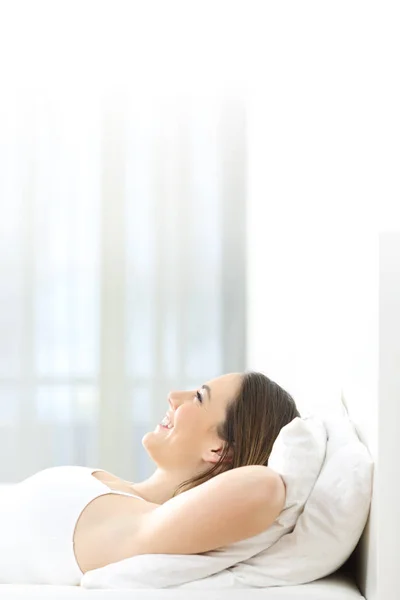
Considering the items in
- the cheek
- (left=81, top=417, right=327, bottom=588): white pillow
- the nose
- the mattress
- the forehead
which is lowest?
the mattress

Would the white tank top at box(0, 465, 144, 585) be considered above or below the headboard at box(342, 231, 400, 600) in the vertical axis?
below

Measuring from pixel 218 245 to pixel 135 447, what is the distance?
0.92m

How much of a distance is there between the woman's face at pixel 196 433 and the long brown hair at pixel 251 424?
0.05 feet

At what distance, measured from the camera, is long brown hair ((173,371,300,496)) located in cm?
159

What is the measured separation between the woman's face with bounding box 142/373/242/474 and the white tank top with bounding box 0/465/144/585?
0.37 feet

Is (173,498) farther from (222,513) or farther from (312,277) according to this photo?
(312,277)

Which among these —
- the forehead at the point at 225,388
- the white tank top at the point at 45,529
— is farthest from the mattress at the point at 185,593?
the forehead at the point at 225,388

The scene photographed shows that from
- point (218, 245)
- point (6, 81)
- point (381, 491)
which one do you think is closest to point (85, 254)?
point (218, 245)

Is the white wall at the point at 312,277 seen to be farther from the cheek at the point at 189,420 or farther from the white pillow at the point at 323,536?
the cheek at the point at 189,420

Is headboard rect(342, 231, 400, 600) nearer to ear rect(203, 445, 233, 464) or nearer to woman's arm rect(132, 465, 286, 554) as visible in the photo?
woman's arm rect(132, 465, 286, 554)

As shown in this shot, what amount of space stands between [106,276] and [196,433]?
1938 mm

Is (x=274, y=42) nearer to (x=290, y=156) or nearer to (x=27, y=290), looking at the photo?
(x=290, y=156)

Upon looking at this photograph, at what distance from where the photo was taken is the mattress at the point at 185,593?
1288mm

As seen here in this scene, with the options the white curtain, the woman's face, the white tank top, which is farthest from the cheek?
the white curtain
